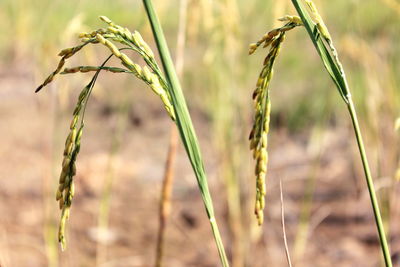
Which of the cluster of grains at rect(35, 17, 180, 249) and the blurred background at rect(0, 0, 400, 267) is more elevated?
the cluster of grains at rect(35, 17, 180, 249)

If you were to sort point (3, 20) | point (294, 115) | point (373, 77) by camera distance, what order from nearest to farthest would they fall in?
point (373, 77)
point (294, 115)
point (3, 20)

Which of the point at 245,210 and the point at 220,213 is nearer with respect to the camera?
the point at 245,210

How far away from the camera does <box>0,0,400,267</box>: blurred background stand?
2.60 metres

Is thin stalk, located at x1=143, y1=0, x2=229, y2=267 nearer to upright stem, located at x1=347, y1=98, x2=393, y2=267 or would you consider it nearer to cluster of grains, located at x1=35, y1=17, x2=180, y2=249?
cluster of grains, located at x1=35, y1=17, x2=180, y2=249

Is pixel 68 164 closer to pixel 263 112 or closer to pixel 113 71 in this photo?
pixel 113 71

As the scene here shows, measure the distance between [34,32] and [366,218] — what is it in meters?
3.20

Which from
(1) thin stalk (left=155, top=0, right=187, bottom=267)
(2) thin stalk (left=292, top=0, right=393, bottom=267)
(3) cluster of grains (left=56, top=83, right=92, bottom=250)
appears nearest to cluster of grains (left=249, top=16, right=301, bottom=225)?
(2) thin stalk (left=292, top=0, right=393, bottom=267)

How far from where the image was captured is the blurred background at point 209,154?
260cm

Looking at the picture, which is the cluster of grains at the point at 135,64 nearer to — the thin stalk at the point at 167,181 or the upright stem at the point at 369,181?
the upright stem at the point at 369,181

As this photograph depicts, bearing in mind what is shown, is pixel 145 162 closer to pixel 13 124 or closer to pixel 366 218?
pixel 13 124

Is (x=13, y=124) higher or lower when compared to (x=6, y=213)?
higher

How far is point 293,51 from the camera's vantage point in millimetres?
5891

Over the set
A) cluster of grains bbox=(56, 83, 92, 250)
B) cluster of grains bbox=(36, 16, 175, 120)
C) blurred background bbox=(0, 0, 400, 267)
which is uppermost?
cluster of grains bbox=(36, 16, 175, 120)

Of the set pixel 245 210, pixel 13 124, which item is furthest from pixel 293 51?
pixel 245 210
